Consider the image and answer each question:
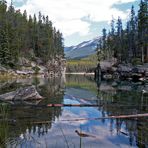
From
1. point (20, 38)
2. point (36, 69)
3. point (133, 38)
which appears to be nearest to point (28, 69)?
point (36, 69)

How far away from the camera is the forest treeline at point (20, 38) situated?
91750mm

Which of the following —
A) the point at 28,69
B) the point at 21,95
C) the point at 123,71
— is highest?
the point at 28,69

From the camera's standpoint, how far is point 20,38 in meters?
115

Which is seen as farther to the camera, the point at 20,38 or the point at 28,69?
the point at 20,38

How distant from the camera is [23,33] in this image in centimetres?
12212

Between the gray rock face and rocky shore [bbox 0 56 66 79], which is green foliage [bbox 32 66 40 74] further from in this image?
the gray rock face

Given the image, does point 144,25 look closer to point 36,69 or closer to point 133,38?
point 133,38

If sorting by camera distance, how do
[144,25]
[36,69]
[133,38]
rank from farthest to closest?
[36,69] → [133,38] → [144,25]

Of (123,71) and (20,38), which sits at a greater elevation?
(20,38)

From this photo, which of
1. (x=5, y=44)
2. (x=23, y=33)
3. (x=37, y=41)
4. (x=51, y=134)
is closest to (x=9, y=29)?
(x=5, y=44)

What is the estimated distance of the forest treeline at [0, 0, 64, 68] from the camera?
91.8 metres

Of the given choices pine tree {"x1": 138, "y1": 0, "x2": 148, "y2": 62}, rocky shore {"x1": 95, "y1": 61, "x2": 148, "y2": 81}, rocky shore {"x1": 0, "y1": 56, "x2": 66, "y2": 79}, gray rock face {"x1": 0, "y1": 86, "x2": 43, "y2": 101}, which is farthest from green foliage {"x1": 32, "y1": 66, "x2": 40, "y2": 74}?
gray rock face {"x1": 0, "y1": 86, "x2": 43, "y2": 101}

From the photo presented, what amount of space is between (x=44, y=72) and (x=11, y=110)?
323 ft

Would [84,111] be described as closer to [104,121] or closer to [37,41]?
[104,121]
